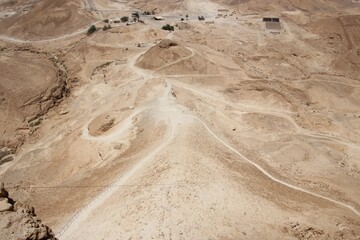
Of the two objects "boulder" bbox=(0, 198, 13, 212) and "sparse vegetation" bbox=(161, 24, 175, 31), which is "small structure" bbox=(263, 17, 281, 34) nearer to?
"sparse vegetation" bbox=(161, 24, 175, 31)

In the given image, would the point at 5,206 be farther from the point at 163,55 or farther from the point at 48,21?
the point at 48,21

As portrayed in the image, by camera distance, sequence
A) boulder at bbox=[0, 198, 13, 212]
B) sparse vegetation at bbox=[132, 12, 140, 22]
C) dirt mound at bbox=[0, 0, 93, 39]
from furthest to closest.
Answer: sparse vegetation at bbox=[132, 12, 140, 22], dirt mound at bbox=[0, 0, 93, 39], boulder at bbox=[0, 198, 13, 212]

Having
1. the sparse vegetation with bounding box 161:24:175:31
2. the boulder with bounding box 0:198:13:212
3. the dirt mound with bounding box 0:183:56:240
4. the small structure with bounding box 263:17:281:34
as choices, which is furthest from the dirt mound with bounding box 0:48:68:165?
the small structure with bounding box 263:17:281:34

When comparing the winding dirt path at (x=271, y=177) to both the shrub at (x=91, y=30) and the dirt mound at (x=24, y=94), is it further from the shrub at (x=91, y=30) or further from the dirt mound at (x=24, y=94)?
the shrub at (x=91, y=30)

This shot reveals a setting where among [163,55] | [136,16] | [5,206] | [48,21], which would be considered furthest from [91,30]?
[5,206]

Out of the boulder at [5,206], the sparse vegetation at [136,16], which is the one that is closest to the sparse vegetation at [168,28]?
the sparse vegetation at [136,16]

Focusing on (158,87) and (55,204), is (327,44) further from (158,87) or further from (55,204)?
(55,204)
